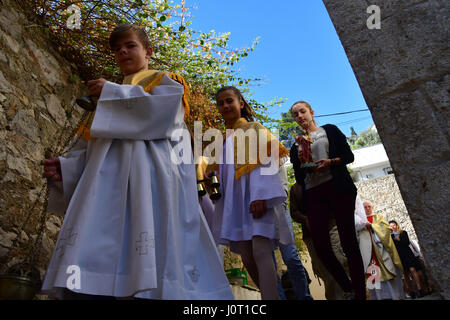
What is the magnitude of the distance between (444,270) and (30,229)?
284 centimetres

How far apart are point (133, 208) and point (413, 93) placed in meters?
1.49

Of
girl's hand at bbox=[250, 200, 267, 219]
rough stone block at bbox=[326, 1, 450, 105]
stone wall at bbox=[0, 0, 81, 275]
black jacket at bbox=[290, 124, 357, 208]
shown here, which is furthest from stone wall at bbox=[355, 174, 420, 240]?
rough stone block at bbox=[326, 1, 450, 105]

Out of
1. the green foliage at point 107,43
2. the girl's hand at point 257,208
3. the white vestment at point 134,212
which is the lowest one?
the white vestment at point 134,212

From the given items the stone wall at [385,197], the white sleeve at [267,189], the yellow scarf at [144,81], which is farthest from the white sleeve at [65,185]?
the stone wall at [385,197]

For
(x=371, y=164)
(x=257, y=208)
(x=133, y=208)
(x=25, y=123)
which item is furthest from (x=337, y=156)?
(x=371, y=164)

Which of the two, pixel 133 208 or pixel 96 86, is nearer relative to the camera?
pixel 133 208

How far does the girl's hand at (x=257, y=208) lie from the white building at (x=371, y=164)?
116 ft

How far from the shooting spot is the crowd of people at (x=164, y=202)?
1640 millimetres

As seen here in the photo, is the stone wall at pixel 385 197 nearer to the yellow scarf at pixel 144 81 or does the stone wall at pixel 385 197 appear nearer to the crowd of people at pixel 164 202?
the crowd of people at pixel 164 202

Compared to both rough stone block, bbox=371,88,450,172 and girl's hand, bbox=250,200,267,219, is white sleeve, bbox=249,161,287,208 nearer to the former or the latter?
girl's hand, bbox=250,200,267,219

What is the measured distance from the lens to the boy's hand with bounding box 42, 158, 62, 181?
2064 mm

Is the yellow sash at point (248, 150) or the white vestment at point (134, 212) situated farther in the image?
the yellow sash at point (248, 150)

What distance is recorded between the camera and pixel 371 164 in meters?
37.9

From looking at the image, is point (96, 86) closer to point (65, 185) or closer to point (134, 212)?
point (65, 185)
